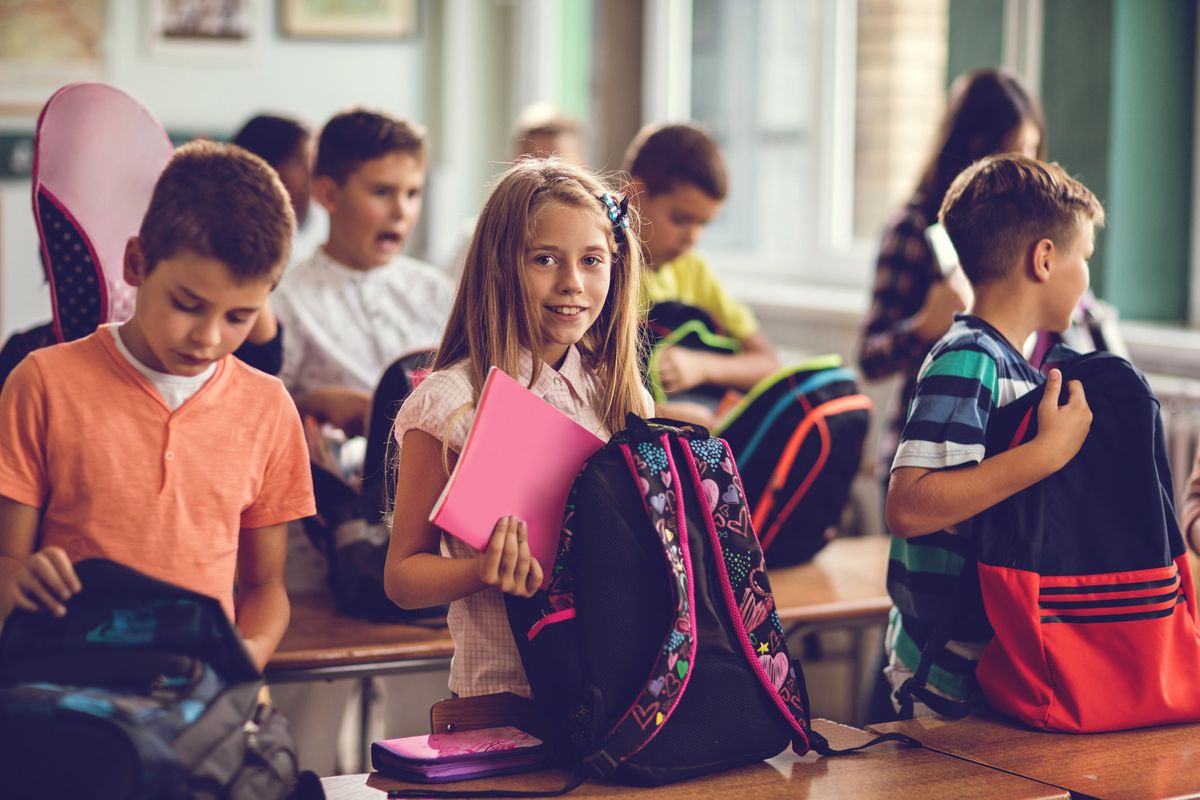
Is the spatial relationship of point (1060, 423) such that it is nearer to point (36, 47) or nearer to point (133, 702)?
point (133, 702)

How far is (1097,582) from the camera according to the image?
1507mm

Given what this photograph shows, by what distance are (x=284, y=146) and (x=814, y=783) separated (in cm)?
163

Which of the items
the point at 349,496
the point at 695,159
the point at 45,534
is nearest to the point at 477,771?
the point at 45,534

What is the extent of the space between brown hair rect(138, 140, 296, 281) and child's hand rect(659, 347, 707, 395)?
1.20 m

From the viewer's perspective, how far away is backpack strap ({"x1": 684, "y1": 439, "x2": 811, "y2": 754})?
4.48 feet

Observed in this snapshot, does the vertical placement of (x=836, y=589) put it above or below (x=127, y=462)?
below

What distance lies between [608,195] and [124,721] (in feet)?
2.52

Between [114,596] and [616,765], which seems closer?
[114,596]

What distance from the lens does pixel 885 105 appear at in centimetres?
404

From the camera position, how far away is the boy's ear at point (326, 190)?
241 centimetres

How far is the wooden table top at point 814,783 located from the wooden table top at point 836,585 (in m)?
0.59

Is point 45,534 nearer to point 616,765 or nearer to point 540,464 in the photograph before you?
point 540,464

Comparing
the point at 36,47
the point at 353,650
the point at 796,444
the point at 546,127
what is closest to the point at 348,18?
the point at 36,47

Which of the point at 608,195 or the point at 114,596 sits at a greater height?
the point at 608,195
